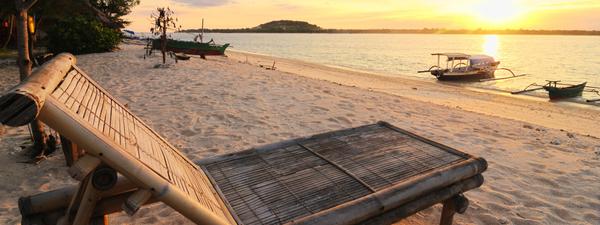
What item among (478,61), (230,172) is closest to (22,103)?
(230,172)

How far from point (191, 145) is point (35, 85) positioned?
15.5 feet

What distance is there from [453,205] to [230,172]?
236 centimetres

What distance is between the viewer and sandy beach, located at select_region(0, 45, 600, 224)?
452 centimetres

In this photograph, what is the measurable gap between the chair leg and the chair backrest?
7.80ft

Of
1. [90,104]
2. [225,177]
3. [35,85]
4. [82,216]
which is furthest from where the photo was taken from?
[225,177]

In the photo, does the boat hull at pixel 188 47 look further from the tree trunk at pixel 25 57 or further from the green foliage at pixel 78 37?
the tree trunk at pixel 25 57

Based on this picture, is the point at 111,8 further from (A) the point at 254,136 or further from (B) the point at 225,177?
(B) the point at 225,177

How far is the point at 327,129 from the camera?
7816mm

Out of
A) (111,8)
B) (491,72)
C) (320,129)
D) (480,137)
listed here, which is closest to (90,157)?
(320,129)

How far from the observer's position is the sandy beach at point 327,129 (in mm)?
4520

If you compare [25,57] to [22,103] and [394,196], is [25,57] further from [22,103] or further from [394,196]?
[394,196]

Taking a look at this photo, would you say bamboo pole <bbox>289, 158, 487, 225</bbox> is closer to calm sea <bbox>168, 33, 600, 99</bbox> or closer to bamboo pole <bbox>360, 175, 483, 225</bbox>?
bamboo pole <bbox>360, 175, 483, 225</bbox>

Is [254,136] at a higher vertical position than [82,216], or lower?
lower

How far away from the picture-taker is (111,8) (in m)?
38.8
